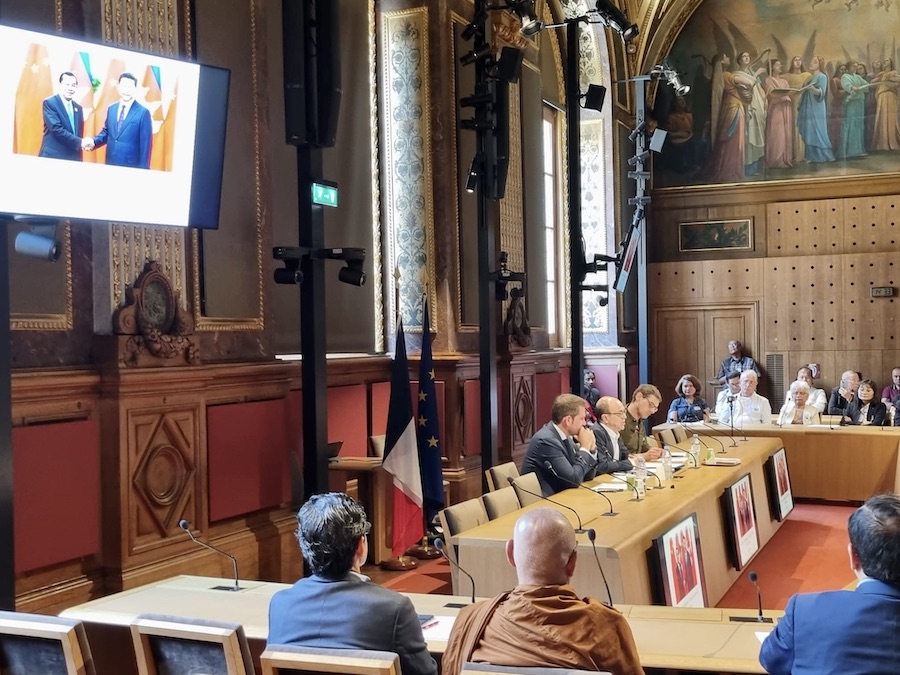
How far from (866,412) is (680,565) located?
6340 millimetres

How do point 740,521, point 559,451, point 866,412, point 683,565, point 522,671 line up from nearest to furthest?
point 522,671 < point 683,565 < point 559,451 < point 740,521 < point 866,412

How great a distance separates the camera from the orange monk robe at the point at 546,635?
8.77ft

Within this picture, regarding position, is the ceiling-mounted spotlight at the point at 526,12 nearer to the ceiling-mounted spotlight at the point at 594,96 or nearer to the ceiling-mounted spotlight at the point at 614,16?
the ceiling-mounted spotlight at the point at 614,16

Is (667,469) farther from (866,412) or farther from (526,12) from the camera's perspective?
(866,412)

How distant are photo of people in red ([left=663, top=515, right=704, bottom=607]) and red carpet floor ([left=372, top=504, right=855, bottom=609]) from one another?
0.95 meters

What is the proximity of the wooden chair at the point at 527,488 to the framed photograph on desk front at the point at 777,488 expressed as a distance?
317 cm

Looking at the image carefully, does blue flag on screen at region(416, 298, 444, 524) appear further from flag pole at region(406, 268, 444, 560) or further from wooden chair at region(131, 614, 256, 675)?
wooden chair at region(131, 614, 256, 675)

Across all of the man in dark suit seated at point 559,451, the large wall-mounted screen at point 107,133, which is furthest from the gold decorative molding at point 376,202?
the large wall-mounted screen at point 107,133

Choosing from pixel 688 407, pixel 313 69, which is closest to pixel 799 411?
pixel 688 407

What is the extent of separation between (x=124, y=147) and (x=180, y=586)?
6.52 ft

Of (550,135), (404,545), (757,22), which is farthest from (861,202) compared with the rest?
(404,545)

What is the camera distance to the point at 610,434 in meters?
7.55

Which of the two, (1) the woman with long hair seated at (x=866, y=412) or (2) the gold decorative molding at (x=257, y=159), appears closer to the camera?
(2) the gold decorative molding at (x=257, y=159)

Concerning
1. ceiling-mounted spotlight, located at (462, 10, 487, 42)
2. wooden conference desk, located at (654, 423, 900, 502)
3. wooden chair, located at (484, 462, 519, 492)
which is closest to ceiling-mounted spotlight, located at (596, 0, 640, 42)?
ceiling-mounted spotlight, located at (462, 10, 487, 42)
